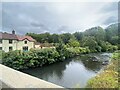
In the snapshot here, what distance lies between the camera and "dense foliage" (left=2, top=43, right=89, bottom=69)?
824cm

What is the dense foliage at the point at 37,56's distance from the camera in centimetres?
824

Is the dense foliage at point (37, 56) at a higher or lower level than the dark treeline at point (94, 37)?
lower

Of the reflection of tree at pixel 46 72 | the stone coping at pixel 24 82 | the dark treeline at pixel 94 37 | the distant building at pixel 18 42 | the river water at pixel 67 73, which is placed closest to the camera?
the stone coping at pixel 24 82

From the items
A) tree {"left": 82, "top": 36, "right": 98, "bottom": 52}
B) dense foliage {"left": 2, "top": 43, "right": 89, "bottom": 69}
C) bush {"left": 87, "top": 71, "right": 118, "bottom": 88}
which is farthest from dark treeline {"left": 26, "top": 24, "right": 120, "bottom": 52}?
bush {"left": 87, "top": 71, "right": 118, "bottom": 88}

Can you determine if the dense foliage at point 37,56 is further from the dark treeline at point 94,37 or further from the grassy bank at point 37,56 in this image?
the dark treeline at point 94,37

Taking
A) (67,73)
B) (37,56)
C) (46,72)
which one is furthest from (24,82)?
(37,56)

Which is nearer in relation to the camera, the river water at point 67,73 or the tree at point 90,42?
the river water at point 67,73

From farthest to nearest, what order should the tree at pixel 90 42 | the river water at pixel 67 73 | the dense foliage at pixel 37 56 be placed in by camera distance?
the tree at pixel 90 42
the dense foliage at pixel 37 56
the river water at pixel 67 73

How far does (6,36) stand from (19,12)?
8.51m

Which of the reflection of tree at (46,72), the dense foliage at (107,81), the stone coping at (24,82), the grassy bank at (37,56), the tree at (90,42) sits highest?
the tree at (90,42)

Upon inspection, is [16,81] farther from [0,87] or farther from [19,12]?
[19,12]

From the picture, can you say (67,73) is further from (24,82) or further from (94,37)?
(24,82)

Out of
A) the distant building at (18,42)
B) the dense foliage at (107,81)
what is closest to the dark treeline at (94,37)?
the distant building at (18,42)

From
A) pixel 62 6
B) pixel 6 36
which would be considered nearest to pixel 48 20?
pixel 62 6
